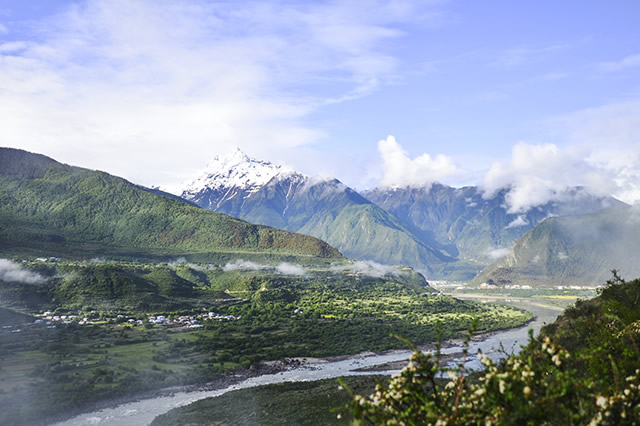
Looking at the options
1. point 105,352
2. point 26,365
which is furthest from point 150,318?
point 26,365

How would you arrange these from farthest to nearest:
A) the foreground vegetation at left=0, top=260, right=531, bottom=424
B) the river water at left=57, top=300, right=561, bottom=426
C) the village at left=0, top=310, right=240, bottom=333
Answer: the village at left=0, top=310, right=240, bottom=333 < the foreground vegetation at left=0, top=260, right=531, bottom=424 < the river water at left=57, top=300, right=561, bottom=426

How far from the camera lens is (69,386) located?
267 ft

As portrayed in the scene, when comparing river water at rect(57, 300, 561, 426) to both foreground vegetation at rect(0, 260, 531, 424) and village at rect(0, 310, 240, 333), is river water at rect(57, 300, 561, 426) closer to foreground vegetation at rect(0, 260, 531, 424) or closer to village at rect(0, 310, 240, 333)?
foreground vegetation at rect(0, 260, 531, 424)

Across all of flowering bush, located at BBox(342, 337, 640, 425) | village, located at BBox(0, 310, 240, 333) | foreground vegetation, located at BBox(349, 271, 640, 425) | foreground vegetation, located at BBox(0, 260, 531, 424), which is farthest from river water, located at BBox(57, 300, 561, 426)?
village, located at BBox(0, 310, 240, 333)

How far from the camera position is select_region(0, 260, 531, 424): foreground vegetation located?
274 ft

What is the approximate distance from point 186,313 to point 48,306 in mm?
39820

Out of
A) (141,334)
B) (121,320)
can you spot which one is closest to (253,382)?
(141,334)

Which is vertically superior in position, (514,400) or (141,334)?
(514,400)

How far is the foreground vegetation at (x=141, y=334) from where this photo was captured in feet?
274

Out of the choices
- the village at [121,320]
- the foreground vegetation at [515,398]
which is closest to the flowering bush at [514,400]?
the foreground vegetation at [515,398]

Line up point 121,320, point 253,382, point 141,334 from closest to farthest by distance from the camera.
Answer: point 253,382, point 141,334, point 121,320

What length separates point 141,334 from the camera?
127m

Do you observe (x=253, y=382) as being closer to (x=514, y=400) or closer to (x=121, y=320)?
(x=121, y=320)

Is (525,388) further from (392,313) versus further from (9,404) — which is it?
(392,313)
